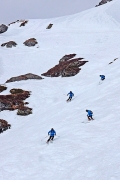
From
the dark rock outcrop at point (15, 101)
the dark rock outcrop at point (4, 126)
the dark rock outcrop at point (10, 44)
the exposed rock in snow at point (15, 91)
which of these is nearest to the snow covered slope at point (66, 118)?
the dark rock outcrop at point (4, 126)

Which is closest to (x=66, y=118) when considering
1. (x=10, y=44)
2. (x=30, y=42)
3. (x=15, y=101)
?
(x=15, y=101)

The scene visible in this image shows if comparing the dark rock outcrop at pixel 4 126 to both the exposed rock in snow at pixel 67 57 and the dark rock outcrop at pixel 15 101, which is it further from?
the exposed rock in snow at pixel 67 57

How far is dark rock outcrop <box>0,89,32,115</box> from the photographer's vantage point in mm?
38656

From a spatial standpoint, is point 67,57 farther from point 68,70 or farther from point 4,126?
point 4,126

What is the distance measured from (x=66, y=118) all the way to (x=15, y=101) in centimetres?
1572

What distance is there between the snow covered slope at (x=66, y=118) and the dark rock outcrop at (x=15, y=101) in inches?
49.2

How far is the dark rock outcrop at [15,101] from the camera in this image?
1522 inches

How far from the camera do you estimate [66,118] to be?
93.7 ft

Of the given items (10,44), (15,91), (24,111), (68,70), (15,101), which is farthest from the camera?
(10,44)

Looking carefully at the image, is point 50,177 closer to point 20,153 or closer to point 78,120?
point 20,153

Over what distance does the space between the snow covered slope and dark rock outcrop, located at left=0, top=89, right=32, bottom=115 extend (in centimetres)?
125

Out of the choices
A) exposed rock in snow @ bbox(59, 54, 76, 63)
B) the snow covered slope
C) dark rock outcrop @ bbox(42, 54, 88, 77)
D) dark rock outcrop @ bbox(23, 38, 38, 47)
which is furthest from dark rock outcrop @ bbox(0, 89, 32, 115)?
dark rock outcrop @ bbox(23, 38, 38, 47)

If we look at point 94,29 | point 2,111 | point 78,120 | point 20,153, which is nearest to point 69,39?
point 94,29

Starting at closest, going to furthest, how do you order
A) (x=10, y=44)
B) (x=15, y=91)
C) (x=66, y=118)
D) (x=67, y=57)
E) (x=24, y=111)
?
(x=66, y=118)
(x=24, y=111)
(x=15, y=91)
(x=67, y=57)
(x=10, y=44)
